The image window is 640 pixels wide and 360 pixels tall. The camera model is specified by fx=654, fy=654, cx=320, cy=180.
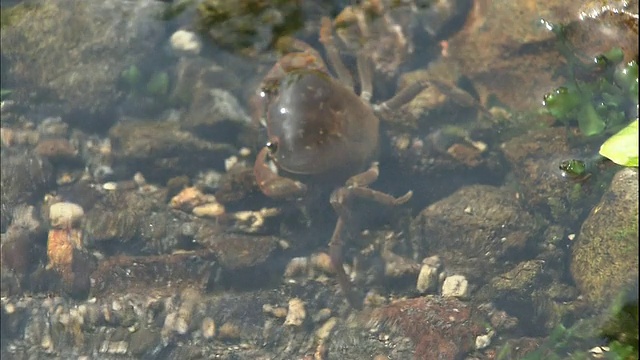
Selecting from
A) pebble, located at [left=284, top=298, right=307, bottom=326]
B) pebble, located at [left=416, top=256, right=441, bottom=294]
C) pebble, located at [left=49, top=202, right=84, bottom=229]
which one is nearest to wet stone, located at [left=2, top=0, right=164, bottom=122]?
pebble, located at [left=49, top=202, right=84, bottom=229]

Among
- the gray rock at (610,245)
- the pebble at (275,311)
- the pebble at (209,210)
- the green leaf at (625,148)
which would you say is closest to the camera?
the green leaf at (625,148)

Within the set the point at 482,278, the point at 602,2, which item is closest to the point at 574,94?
the point at 602,2

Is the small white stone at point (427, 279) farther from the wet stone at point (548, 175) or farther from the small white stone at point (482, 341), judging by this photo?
the wet stone at point (548, 175)

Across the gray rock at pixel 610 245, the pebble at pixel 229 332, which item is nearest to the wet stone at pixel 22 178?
the pebble at pixel 229 332

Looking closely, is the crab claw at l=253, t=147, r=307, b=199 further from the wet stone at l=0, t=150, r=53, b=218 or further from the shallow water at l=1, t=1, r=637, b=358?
the wet stone at l=0, t=150, r=53, b=218

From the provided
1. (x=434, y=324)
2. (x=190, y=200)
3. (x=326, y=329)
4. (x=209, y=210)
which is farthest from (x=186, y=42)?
(x=434, y=324)

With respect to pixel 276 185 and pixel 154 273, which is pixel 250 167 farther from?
pixel 154 273
